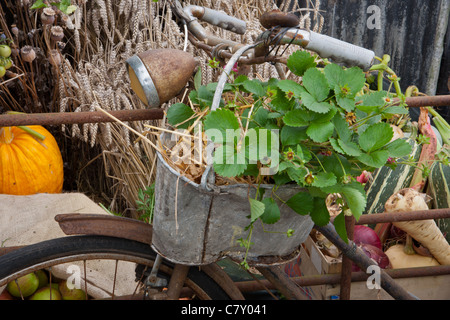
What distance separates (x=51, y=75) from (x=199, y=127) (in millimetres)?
1721

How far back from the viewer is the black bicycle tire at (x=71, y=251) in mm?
1106

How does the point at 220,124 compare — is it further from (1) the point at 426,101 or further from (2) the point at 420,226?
(2) the point at 420,226

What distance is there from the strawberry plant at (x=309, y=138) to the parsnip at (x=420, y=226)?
38.9 inches

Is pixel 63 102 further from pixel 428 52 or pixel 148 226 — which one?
pixel 428 52

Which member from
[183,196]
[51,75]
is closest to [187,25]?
[183,196]

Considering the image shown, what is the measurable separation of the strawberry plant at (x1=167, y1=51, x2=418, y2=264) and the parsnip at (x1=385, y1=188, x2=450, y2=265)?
99 cm

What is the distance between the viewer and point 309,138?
0.89 meters

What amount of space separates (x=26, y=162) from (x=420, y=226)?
1829mm

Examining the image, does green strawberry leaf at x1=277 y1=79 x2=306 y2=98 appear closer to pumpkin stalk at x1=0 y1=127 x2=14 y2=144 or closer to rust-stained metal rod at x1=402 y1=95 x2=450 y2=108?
rust-stained metal rod at x1=402 y1=95 x2=450 y2=108

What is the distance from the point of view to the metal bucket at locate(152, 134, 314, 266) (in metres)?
0.89

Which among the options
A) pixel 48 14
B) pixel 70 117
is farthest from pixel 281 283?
pixel 48 14

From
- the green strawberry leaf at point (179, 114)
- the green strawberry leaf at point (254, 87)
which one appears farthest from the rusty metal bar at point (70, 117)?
the green strawberry leaf at point (254, 87)

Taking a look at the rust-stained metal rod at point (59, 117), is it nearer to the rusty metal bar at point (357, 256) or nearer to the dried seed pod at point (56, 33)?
the rusty metal bar at point (357, 256)

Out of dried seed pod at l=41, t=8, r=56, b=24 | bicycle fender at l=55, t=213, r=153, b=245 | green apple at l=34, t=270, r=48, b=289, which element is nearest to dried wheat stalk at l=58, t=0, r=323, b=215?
dried seed pod at l=41, t=8, r=56, b=24
